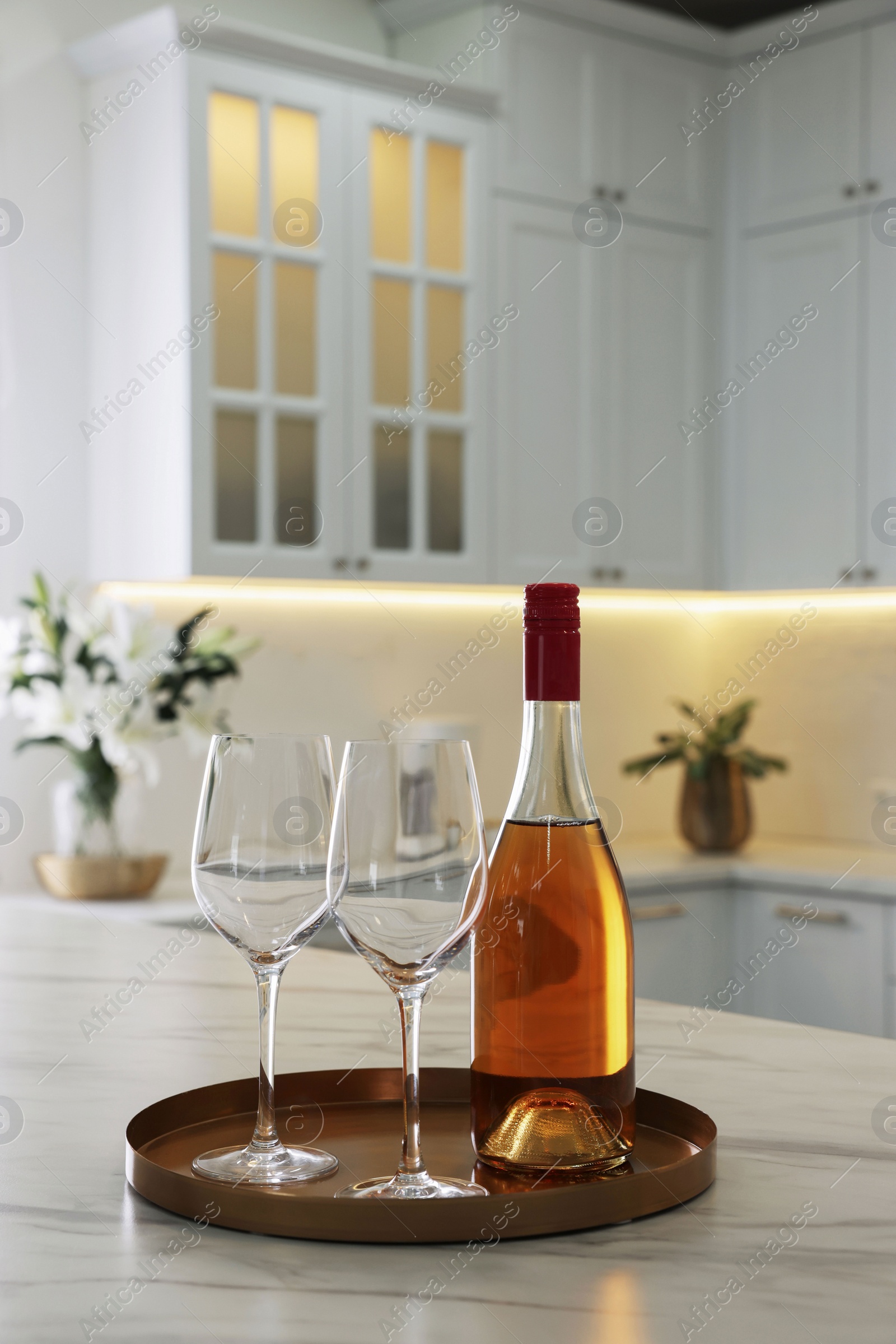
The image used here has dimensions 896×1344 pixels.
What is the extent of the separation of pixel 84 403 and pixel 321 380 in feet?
1.61

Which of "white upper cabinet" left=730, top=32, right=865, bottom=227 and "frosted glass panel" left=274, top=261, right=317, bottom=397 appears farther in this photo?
"white upper cabinet" left=730, top=32, right=865, bottom=227

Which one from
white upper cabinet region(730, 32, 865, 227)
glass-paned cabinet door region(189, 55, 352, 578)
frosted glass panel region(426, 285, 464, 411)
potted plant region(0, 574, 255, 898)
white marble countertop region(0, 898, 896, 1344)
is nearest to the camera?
white marble countertop region(0, 898, 896, 1344)

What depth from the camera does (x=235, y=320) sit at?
8.99ft

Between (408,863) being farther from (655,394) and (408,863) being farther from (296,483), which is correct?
(655,394)

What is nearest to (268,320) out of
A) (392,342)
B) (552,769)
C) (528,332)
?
(392,342)

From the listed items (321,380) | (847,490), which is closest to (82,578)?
(321,380)

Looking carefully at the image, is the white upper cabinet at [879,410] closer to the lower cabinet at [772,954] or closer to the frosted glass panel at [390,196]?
the lower cabinet at [772,954]

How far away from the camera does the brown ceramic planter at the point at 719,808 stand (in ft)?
10.8

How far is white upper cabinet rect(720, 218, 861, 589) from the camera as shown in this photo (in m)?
3.24

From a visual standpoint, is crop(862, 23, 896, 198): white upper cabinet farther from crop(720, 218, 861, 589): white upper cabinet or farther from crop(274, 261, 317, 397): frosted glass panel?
crop(274, 261, 317, 397): frosted glass panel

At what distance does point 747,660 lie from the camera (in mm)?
3783

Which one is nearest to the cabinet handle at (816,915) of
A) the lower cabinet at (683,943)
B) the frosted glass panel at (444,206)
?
the lower cabinet at (683,943)

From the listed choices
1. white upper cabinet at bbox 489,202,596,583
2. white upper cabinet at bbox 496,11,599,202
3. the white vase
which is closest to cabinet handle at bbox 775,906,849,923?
white upper cabinet at bbox 489,202,596,583

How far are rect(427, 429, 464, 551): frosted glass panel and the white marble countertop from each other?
2.05m
